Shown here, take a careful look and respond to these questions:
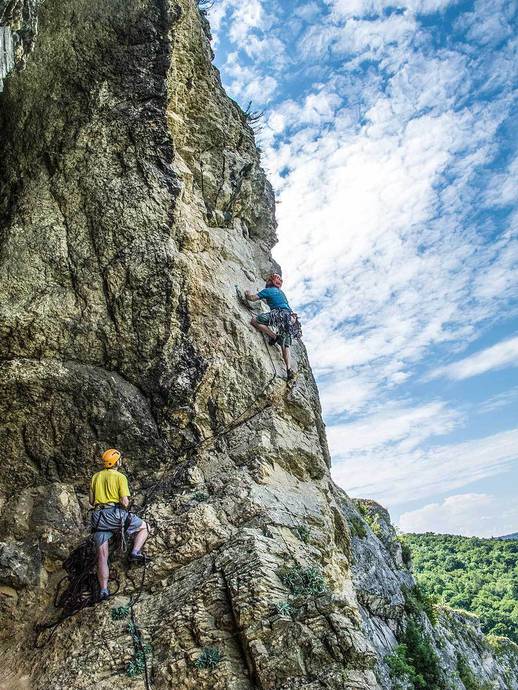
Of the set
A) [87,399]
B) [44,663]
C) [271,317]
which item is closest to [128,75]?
[271,317]

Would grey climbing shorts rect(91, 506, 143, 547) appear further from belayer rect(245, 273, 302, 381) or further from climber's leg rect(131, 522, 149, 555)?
belayer rect(245, 273, 302, 381)

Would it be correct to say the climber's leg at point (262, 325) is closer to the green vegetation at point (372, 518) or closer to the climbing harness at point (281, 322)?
the climbing harness at point (281, 322)

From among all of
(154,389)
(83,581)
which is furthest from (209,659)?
(154,389)

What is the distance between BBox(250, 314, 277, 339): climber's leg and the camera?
11.2 m

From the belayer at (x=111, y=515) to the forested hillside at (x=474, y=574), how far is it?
61291 mm

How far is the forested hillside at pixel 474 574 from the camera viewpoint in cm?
6328

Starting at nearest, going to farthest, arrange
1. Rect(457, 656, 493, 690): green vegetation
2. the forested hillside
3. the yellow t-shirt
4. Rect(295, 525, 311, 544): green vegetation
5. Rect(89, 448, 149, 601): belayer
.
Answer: Rect(89, 448, 149, 601): belayer, the yellow t-shirt, Rect(295, 525, 311, 544): green vegetation, Rect(457, 656, 493, 690): green vegetation, the forested hillside

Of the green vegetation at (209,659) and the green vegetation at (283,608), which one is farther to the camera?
the green vegetation at (283,608)

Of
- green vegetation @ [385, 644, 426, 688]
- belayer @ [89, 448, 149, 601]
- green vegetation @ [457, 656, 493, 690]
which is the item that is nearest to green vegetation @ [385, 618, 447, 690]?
green vegetation @ [385, 644, 426, 688]

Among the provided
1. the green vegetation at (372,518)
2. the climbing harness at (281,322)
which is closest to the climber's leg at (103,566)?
the climbing harness at (281,322)

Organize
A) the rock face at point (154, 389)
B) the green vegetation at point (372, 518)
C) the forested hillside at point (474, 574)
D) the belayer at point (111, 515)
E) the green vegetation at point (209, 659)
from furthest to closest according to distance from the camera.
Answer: the forested hillside at point (474, 574) < the green vegetation at point (372, 518) < the belayer at point (111, 515) < the rock face at point (154, 389) < the green vegetation at point (209, 659)

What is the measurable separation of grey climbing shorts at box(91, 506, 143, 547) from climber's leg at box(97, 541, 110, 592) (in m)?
0.08

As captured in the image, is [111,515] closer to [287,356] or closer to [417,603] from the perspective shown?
[287,356]

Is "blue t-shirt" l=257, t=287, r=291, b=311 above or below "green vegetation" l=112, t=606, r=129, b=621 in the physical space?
above
